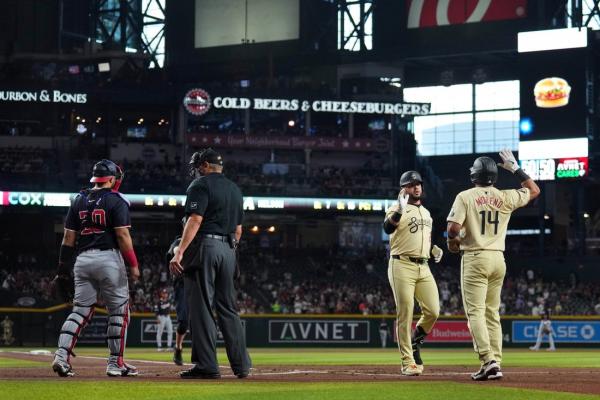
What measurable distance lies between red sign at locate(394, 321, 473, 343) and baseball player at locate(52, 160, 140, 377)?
27.5 metres

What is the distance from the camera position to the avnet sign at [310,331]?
3781cm

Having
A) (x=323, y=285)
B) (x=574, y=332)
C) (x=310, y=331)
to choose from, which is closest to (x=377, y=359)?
(x=310, y=331)

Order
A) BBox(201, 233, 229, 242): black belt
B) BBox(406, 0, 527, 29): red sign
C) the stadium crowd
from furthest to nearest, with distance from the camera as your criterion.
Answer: BBox(406, 0, 527, 29): red sign, the stadium crowd, BBox(201, 233, 229, 242): black belt

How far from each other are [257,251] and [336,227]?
598 centimetres

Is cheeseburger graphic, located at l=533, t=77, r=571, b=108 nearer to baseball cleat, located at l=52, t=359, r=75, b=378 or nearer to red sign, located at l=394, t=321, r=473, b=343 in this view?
red sign, located at l=394, t=321, r=473, b=343

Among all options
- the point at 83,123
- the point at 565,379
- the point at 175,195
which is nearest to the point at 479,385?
the point at 565,379

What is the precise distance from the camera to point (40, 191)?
48.8 meters


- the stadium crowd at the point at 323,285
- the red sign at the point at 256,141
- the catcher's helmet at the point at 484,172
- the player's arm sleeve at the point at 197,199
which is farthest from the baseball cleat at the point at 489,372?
the red sign at the point at 256,141

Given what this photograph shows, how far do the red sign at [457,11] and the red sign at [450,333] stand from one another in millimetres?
23105

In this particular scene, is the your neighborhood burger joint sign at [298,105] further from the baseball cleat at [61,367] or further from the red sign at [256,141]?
the baseball cleat at [61,367]

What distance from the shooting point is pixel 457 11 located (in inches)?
2265

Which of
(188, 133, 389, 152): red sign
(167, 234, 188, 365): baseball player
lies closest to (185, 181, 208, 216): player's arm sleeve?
(167, 234, 188, 365): baseball player

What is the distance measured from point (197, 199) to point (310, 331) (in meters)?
27.3

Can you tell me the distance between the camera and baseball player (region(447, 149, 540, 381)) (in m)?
11.5
